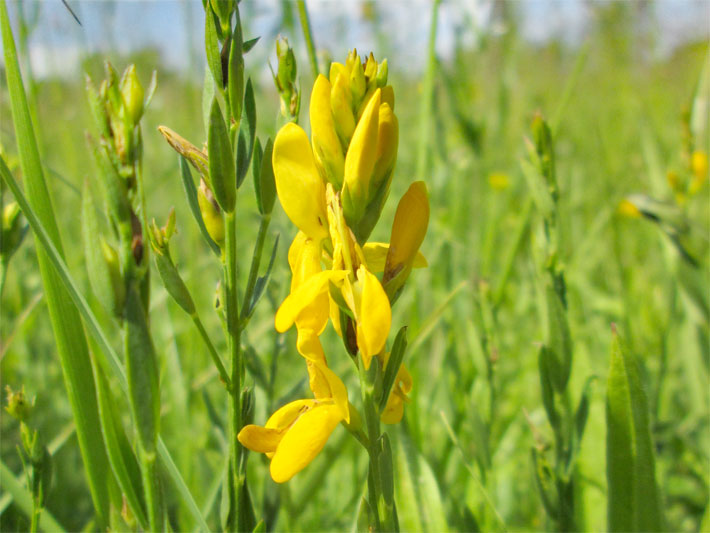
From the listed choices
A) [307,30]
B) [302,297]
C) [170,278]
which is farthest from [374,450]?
[307,30]

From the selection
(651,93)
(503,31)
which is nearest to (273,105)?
(503,31)

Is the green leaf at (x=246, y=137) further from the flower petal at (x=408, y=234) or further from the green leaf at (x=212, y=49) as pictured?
the flower petal at (x=408, y=234)

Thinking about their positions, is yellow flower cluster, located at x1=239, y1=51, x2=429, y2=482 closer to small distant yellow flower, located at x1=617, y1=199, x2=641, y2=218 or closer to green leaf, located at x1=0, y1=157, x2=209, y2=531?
green leaf, located at x1=0, y1=157, x2=209, y2=531

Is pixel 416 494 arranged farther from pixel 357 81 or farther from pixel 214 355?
pixel 357 81

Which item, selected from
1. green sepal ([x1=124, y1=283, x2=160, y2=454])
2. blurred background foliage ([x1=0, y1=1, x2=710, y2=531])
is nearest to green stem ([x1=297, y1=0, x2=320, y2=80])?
blurred background foliage ([x1=0, y1=1, x2=710, y2=531])

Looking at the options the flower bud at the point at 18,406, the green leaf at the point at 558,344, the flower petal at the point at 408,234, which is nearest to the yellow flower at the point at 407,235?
the flower petal at the point at 408,234
